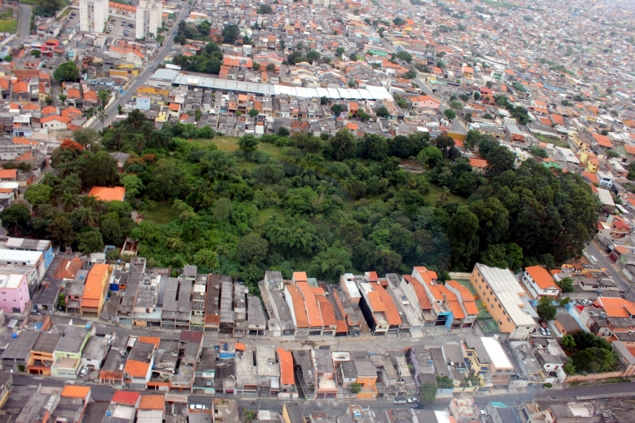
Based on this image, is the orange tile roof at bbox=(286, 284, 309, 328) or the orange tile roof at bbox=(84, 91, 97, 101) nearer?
the orange tile roof at bbox=(286, 284, 309, 328)

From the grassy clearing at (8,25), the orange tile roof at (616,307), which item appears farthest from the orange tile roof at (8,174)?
the orange tile roof at (616,307)

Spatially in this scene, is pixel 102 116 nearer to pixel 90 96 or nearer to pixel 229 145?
pixel 90 96

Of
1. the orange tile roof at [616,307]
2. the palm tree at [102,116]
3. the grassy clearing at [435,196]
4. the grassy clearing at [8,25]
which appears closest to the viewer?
the orange tile roof at [616,307]

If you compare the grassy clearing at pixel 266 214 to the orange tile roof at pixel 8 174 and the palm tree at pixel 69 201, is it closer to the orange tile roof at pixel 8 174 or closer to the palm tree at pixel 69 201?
the palm tree at pixel 69 201

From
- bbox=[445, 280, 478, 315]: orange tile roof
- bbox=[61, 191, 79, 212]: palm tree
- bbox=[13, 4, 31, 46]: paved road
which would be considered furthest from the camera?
bbox=[13, 4, 31, 46]: paved road

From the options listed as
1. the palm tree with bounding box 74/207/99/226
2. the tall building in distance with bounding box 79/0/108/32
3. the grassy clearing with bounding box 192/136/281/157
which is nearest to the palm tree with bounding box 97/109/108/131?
the grassy clearing with bounding box 192/136/281/157

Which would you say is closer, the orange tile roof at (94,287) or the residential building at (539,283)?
the orange tile roof at (94,287)

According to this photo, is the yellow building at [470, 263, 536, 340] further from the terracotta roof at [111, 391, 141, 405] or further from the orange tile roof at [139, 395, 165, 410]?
the terracotta roof at [111, 391, 141, 405]
